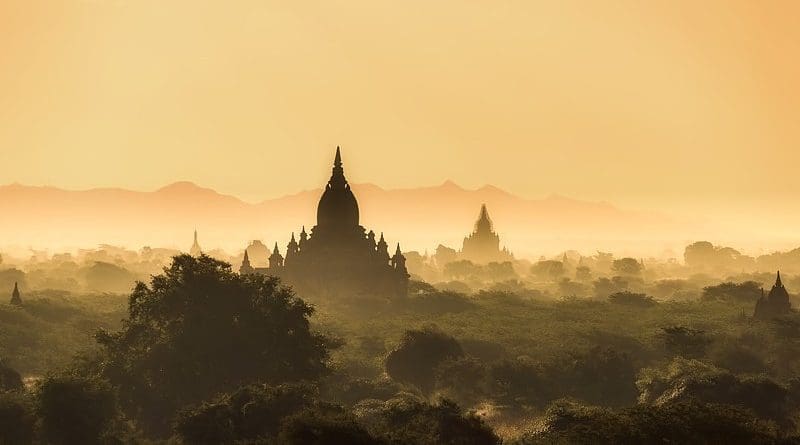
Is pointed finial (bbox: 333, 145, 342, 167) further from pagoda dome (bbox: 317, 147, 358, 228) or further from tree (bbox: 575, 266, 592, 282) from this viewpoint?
tree (bbox: 575, 266, 592, 282)

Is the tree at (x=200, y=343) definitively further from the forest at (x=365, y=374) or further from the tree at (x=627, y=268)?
the tree at (x=627, y=268)

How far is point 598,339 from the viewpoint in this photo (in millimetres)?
75188

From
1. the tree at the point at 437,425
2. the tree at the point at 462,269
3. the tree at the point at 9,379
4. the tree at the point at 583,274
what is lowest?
the tree at the point at 437,425

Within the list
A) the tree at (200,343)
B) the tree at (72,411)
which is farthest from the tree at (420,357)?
the tree at (72,411)

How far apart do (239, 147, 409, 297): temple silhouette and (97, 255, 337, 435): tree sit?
168 feet

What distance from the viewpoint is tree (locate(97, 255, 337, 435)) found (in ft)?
166

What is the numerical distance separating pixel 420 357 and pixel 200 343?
16.2m

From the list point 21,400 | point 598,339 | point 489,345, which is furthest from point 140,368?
point 598,339

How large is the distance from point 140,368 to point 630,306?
6264 centimetres

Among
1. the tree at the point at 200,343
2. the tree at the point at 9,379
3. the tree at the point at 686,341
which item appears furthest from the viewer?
the tree at the point at 686,341

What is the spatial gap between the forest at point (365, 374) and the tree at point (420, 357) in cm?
10

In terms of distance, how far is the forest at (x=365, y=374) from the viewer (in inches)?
1592

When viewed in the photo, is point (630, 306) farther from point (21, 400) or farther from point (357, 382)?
point (21, 400)

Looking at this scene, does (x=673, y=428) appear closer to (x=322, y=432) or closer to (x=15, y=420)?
(x=322, y=432)
